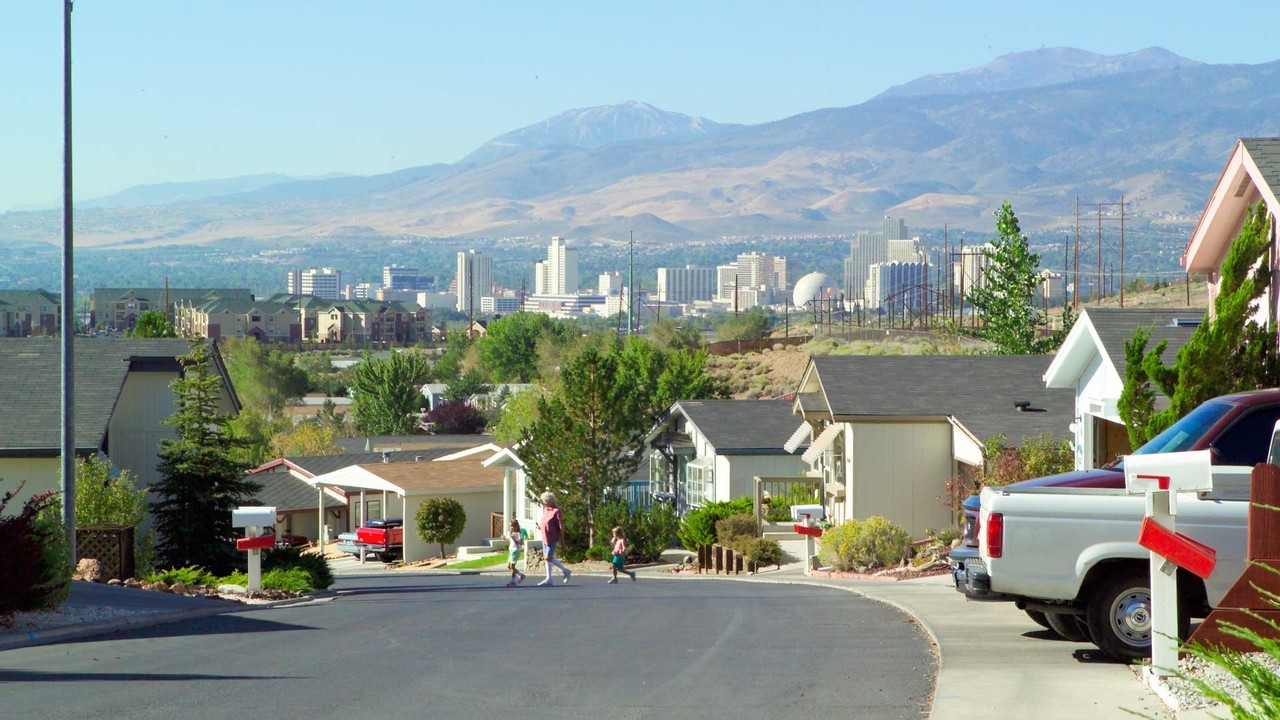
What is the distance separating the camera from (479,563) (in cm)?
4597

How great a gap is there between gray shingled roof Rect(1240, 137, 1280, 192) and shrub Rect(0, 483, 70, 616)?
573 inches

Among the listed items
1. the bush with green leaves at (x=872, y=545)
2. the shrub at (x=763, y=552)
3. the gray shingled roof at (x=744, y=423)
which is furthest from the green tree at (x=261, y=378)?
the bush with green leaves at (x=872, y=545)

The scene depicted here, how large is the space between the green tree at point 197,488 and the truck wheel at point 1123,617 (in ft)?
62.8

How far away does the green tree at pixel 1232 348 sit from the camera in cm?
1723

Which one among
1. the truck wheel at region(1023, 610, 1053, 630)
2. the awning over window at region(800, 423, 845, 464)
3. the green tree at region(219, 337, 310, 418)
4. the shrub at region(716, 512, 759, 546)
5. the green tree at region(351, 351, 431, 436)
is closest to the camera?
the truck wheel at region(1023, 610, 1053, 630)

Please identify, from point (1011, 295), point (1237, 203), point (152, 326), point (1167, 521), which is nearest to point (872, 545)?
point (1237, 203)

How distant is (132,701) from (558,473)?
3164cm

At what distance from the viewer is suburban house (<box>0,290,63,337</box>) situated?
6309 inches

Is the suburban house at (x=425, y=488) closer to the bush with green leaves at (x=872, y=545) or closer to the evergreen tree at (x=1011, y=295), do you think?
the evergreen tree at (x=1011, y=295)

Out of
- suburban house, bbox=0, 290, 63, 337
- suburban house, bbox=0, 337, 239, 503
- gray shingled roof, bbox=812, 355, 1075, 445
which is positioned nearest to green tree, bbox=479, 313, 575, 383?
suburban house, bbox=0, 290, 63, 337

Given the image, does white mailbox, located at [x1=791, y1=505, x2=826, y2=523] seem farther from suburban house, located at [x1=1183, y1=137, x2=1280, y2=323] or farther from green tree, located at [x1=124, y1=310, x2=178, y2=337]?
green tree, located at [x1=124, y1=310, x2=178, y2=337]

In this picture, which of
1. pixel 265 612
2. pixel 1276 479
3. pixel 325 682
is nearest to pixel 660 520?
pixel 265 612

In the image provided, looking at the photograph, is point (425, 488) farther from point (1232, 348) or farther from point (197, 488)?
point (1232, 348)

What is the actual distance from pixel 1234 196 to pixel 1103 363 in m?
6.08
